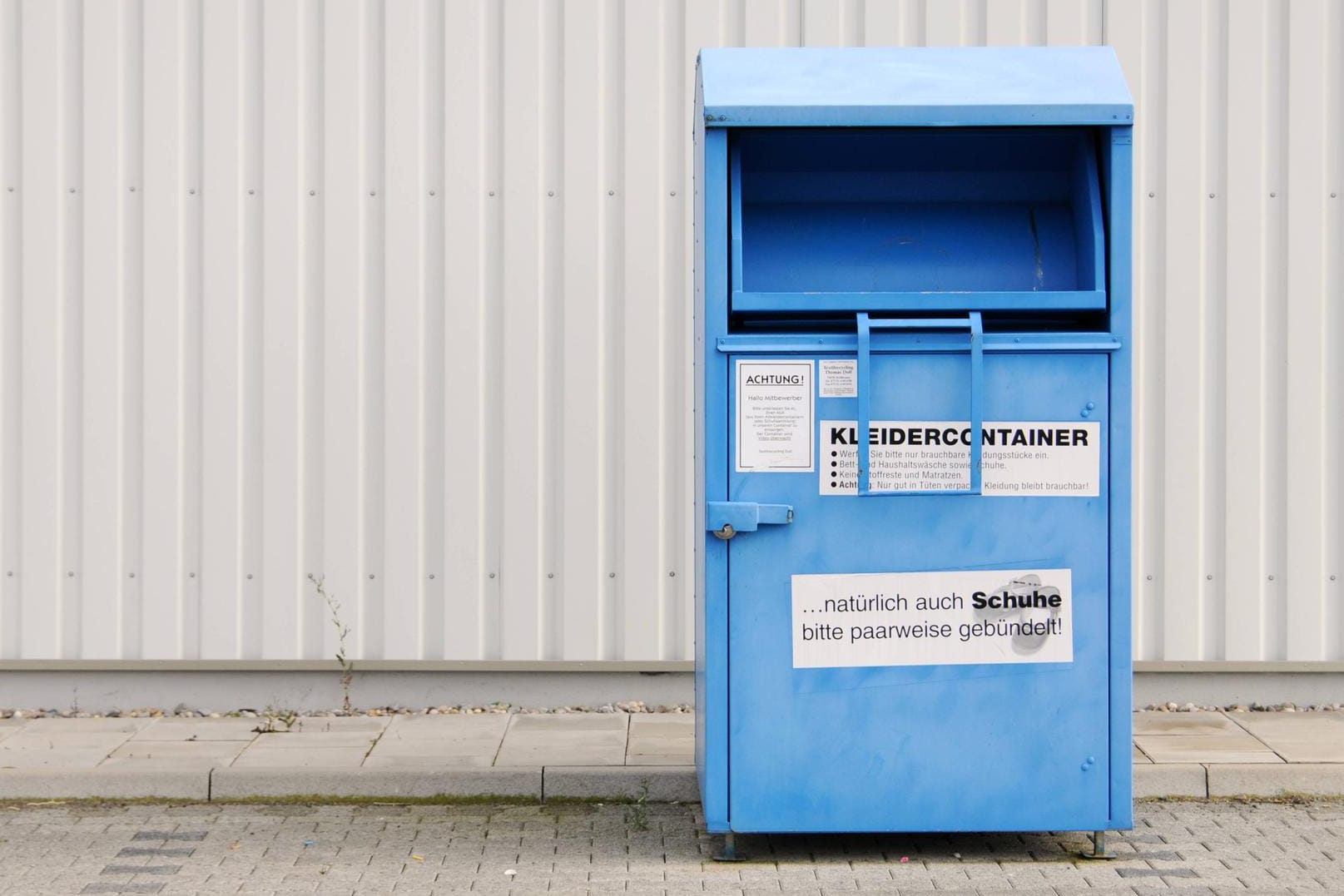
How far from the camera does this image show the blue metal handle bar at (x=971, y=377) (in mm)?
4414

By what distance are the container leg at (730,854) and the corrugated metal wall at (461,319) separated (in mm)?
1868

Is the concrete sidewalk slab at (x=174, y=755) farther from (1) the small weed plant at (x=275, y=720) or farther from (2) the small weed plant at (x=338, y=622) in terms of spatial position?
(2) the small weed plant at (x=338, y=622)

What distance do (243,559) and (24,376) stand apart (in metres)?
1.33

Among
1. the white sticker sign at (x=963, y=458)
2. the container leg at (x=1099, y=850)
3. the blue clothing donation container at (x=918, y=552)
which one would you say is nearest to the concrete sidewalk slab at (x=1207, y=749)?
the container leg at (x=1099, y=850)

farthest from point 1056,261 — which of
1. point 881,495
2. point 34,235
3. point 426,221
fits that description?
point 34,235

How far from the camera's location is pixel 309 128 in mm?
6504

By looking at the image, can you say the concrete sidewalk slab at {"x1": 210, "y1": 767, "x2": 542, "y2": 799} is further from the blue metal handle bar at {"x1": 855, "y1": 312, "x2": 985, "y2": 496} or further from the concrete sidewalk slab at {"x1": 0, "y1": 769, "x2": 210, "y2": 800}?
the blue metal handle bar at {"x1": 855, "y1": 312, "x2": 985, "y2": 496}

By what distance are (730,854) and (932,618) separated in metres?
1.05

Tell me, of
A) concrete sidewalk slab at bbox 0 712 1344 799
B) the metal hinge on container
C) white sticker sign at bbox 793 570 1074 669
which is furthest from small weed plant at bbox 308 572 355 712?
white sticker sign at bbox 793 570 1074 669

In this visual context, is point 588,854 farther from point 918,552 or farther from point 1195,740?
point 1195,740

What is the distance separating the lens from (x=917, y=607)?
14.8 feet

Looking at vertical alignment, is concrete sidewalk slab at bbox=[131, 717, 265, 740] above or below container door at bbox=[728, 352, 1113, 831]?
below

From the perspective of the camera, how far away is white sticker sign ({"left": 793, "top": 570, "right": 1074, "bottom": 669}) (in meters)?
4.50

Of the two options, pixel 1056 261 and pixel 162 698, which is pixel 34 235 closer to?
pixel 162 698
